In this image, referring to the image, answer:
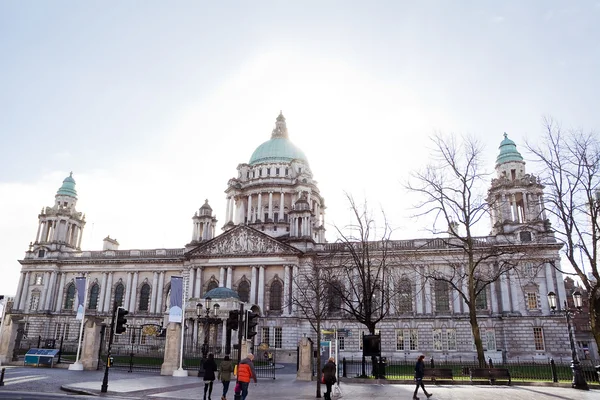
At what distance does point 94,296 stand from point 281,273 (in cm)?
2837

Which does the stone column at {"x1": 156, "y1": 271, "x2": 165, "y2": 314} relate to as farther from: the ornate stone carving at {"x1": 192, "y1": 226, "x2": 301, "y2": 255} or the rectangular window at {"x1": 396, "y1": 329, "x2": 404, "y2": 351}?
the rectangular window at {"x1": 396, "y1": 329, "x2": 404, "y2": 351}

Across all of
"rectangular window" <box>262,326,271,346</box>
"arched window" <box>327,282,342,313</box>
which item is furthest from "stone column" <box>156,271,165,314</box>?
"arched window" <box>327,282,342,313</box>

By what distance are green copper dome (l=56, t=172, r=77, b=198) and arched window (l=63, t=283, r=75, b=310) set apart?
14.1m

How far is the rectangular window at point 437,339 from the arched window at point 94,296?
43854 millimetres

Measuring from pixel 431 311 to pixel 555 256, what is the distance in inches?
537

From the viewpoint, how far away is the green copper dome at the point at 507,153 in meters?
52.9

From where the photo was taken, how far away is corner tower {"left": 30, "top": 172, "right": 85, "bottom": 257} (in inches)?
2640

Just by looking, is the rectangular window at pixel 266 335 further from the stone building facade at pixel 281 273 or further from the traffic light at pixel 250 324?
the traffic light at pixel 250 324

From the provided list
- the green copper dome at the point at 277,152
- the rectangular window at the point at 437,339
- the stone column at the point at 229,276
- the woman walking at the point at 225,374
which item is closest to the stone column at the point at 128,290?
the stone column at the point at 229,276

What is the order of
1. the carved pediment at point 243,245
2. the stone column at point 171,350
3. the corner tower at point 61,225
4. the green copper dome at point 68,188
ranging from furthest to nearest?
the green copper dome at point 68,188 → the corner tower at point 61,225 → the carved pediment at point 243,245 → the stone column at point 171,350

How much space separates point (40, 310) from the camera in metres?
63.2

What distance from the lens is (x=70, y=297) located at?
64.8 metres

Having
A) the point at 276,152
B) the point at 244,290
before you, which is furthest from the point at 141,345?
the point at 276,152

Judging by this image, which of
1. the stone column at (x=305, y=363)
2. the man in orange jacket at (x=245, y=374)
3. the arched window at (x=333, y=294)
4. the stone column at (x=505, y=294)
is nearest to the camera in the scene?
the man in orange jacket at (x=245, y=374)
